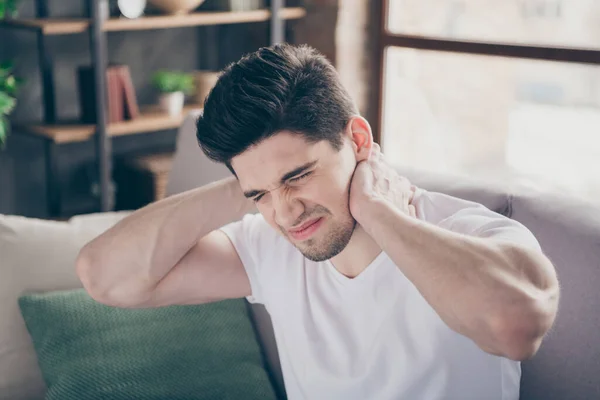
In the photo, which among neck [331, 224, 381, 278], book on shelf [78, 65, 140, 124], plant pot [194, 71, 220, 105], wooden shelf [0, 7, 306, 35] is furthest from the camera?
plant pot [194, 71, 220, 105]

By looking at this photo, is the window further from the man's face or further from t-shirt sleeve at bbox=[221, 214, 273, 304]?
the man's face

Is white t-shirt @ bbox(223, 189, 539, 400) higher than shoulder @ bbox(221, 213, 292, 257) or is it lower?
lower

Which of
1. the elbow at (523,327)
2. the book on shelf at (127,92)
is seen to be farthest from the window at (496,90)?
the elbow at (523,327)

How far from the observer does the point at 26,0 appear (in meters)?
3.46

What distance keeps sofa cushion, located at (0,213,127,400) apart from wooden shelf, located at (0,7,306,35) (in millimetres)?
1515

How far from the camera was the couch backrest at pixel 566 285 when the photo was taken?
57.3 inches

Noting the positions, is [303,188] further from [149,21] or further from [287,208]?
[149,21]

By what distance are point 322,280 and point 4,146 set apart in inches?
A: 93.8

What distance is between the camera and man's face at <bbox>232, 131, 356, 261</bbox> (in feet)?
4.66

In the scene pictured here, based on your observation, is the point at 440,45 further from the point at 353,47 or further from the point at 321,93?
the point at 321,93

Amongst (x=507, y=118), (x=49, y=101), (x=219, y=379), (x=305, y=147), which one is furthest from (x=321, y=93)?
(x=507, y=118)

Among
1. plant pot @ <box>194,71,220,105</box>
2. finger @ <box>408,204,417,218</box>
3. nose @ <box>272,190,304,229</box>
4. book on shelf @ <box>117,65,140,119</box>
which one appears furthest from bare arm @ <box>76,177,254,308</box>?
plant pot @ <box>194,71,220,105</box>

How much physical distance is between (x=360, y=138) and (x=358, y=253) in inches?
8.5

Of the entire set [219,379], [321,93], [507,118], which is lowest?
[219,379]
